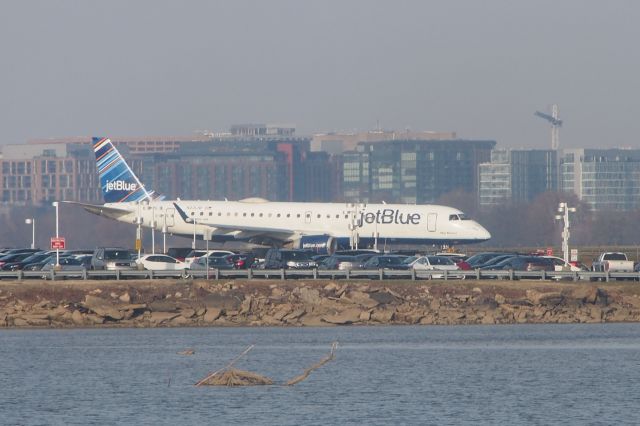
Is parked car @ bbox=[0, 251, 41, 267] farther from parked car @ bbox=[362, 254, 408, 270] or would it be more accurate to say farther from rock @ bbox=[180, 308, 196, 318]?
parked car @ bbox=[362, 254, 408, 270]

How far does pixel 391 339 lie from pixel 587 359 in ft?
36.8

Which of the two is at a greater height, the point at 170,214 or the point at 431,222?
the point at 170,214

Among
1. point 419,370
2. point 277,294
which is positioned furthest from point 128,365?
point 277,294

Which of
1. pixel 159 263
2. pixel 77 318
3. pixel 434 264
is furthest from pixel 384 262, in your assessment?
pixel 77 318

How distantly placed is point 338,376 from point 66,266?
103 feet

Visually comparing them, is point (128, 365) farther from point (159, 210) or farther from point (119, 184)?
point (119, 184)

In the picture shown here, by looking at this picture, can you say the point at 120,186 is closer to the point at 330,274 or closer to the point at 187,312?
the point at 330,274

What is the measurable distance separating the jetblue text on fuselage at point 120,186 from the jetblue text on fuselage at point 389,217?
23.1 m

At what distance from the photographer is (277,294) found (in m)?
76.6

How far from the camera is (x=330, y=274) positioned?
3130 inches

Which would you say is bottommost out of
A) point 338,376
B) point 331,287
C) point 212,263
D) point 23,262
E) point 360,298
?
point 338,376

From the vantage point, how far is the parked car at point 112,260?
8556 cm

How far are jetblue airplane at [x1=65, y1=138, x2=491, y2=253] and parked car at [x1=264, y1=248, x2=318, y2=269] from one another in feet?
59.8

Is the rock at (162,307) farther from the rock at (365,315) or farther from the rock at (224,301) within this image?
the rock at (365,315)
